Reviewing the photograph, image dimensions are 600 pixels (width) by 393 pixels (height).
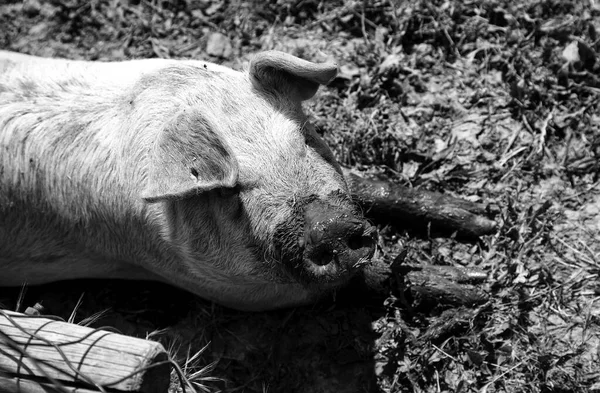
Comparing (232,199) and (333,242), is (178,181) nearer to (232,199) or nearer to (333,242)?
(232,199)

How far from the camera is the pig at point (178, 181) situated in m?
3.57

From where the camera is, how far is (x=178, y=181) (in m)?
3.51

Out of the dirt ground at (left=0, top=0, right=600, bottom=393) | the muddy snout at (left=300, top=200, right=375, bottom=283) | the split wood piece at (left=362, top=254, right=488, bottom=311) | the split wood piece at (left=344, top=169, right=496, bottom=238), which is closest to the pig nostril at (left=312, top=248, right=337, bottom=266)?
the muddy snout at (left=300, top=200, right=375, bottom=283)

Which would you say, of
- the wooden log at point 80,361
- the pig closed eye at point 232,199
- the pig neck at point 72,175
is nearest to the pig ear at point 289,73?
the pig closed eye at point 232,199

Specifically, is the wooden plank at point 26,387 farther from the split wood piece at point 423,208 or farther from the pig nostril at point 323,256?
the split wood piece at point 423,208

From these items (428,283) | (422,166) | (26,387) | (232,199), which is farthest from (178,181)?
(422,166)

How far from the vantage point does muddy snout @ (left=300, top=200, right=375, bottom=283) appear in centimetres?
347

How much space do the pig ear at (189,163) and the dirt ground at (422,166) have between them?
1.30 m

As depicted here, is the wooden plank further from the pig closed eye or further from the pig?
the pig closed eye

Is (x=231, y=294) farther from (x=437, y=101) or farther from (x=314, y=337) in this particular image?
(x=437, y=101)

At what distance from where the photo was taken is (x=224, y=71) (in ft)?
13.3

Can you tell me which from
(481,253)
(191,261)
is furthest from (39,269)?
(481,253)

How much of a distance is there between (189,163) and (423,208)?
1667 mm

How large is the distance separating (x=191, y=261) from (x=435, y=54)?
2468mm
